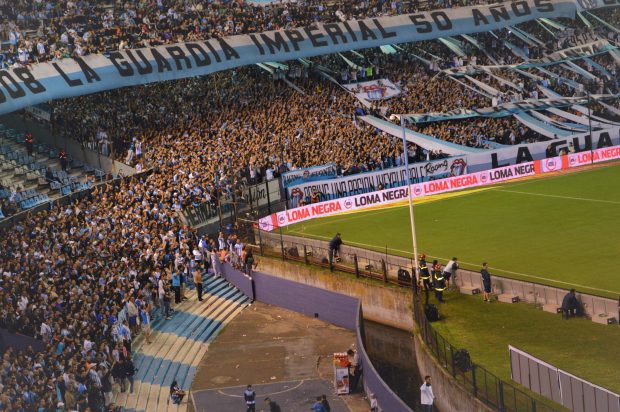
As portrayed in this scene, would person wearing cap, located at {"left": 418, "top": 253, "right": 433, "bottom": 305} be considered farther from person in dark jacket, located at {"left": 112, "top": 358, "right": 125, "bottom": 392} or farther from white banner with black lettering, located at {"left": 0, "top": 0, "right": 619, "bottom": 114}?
white banner with black lettering, located at {"left": 0, "top": 0, "right": 619, "bottom": 114}

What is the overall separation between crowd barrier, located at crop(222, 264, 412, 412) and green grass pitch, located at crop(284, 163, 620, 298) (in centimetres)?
599

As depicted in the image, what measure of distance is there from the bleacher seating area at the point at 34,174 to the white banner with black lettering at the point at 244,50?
2.22 m

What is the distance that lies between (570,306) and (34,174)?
27.4m

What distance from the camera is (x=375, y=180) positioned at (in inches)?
2260

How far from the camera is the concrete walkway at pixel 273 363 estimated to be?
1329 inches

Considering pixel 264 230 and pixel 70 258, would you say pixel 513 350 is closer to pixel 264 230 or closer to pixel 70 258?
pixel 70 258

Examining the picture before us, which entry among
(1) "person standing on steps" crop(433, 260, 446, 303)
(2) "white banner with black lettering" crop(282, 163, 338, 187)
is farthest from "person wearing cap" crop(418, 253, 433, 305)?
(2) "white banner with black lettering" crop(282, 163, 338, 187)

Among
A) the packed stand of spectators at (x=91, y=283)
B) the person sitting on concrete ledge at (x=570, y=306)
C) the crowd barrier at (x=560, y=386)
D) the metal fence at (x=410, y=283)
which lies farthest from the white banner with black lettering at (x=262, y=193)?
the crowd barrier at (x=560, y=386)

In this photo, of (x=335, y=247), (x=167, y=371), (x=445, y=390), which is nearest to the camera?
(x=445, y=390)

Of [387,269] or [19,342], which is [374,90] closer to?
[387,269]

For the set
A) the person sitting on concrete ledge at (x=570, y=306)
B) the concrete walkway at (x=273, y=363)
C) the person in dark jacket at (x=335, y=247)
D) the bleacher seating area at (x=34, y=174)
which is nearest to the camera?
the concrete walkway at (x=273, y=363)

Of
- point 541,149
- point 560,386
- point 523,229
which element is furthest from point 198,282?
point 541,149

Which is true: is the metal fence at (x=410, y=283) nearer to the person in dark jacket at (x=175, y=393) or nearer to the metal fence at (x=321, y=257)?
the metal fence at (x=321, y=257)

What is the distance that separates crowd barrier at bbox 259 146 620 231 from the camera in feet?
175
